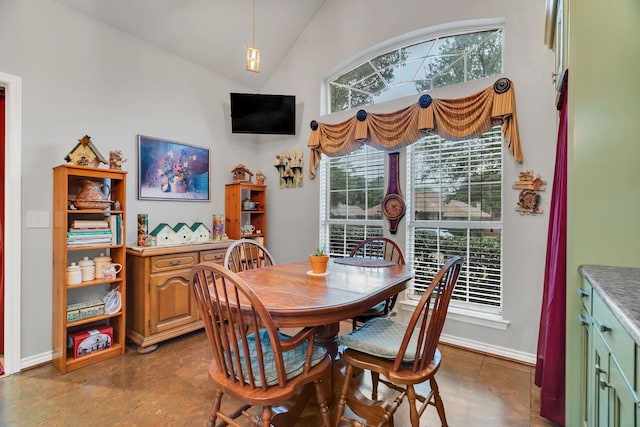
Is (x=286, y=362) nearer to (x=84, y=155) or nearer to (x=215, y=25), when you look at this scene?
(x=84, y=155)

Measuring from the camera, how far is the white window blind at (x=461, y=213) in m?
2.75

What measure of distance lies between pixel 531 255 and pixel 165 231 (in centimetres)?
340

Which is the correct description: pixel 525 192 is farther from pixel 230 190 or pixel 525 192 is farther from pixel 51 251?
pixel 51 251

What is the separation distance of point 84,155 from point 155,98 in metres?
1.09

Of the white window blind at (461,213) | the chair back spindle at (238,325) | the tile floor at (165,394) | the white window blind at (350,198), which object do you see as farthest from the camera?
the white window blind at (350,198)

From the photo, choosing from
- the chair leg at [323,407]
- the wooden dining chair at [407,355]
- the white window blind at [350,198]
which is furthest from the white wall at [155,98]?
the chair leg at [323,407]

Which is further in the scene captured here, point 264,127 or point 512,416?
A: point 264,127

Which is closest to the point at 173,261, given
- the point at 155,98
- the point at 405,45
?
the point at 155,98

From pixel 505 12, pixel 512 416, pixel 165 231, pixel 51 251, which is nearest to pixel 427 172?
pixel 505 12

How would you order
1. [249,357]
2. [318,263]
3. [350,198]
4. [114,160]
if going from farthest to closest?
[350,198], [114,160], [318,263], [249,357]

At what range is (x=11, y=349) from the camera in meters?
2.31

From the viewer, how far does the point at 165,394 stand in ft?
6.75

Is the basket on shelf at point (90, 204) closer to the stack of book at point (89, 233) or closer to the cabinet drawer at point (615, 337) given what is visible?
the stack of book at point (89, 233)

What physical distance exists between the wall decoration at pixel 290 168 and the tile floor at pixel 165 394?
7.41 feet
